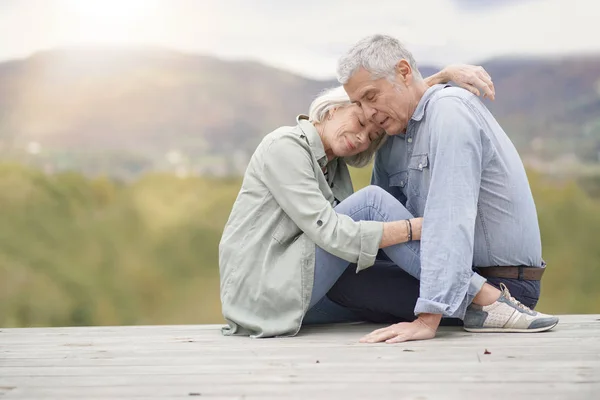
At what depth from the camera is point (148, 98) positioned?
5.30 metres

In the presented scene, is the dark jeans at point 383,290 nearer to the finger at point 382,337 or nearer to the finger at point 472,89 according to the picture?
the finger at point 382,337

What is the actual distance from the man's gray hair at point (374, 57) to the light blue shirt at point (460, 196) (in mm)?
156

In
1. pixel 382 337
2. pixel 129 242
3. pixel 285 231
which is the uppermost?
pixel 285 231

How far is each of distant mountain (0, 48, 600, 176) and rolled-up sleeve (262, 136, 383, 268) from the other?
264 centimetres

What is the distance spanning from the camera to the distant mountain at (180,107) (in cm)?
518

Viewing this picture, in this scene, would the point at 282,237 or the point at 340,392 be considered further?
the point at 282,237

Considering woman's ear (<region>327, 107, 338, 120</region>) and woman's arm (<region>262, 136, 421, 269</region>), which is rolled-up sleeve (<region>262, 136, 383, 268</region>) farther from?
woman's ear (<region>327, 107, 338, 120</region>)

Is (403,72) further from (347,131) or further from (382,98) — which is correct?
(347,131)

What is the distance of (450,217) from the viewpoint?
241 cm

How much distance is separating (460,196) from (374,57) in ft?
1.74

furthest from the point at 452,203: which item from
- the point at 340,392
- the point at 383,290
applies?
the point at 340,392

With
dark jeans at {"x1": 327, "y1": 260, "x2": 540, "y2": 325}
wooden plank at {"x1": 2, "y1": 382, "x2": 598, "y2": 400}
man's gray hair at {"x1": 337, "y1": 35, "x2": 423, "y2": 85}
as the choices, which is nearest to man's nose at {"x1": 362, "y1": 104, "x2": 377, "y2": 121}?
man's gray hair at {"x1": 337, "y1": 35, "x2": 423, "y2": 85}

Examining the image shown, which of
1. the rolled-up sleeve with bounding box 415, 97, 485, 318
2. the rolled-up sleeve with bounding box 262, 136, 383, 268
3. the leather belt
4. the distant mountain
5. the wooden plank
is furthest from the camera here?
the distant mountain

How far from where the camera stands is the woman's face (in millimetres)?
2709
